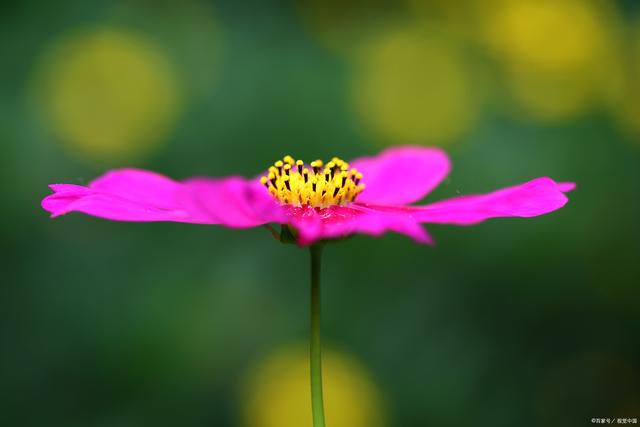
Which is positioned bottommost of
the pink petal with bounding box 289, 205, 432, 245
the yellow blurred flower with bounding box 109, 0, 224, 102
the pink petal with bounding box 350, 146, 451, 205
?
the pink petal with bounding box 289, 205, 432, 245

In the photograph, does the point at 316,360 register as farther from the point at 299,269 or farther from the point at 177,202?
the point at 299,269

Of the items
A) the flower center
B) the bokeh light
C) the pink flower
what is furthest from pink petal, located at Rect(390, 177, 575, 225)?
the bokeh light

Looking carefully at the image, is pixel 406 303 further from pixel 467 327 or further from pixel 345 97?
pixel 345 97

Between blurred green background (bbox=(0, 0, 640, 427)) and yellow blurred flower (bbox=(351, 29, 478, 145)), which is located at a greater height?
yellow blurred flower (bbox=(351, 29, 478, 145))

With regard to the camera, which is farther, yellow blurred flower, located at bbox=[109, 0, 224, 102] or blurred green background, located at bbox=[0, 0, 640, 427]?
yellow blurred flower, located at bbox=[109, 0, 224, 102]

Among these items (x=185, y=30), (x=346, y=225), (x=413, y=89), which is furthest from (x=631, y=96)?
(x=346, y=225)

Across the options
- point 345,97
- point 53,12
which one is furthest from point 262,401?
point 53,12

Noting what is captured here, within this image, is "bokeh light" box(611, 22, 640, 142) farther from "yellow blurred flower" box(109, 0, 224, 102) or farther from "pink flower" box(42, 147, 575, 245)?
"pink flower" box(42, 147, 575, 245)
